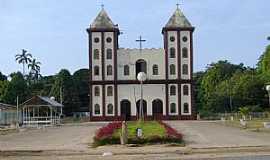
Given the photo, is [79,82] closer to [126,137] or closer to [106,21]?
[106,21]

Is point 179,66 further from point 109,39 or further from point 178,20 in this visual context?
point 109,39

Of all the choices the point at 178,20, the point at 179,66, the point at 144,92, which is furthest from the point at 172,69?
the point at 178,20

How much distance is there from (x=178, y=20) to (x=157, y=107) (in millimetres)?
14654

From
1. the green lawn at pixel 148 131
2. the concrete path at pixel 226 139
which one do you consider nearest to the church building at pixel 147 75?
the concrete path at pixel 226 139

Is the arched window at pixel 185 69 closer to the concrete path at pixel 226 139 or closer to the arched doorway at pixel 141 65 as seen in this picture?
the arched doorway at pixel 141 65

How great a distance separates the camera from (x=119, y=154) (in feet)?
79.0

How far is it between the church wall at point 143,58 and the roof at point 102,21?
15.0ft

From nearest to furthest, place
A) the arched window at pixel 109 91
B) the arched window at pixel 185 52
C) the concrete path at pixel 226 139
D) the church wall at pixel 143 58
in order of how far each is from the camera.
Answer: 1. the concrete path at pixel 226 139
2. the arched window at pixel 109 91
3. the arched window at pixel 185 52
4. the church wall at pixel 143 58

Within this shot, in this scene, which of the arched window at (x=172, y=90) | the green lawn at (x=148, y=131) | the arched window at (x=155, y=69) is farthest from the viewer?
the arched window at (x=155, y=69)

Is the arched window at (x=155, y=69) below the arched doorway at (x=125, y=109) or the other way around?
the other way around

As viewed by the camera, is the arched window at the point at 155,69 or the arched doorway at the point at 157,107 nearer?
the arched doorway at the point at 157,107

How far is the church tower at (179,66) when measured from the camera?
90.8 m

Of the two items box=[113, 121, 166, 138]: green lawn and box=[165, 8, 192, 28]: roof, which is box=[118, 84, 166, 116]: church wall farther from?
box=[113, 121, 166, 138]: green lawn

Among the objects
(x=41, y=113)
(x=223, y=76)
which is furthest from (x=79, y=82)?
(x=41, y=113)
